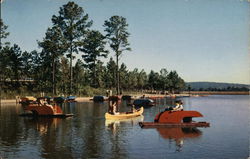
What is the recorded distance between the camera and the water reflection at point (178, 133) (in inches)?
815

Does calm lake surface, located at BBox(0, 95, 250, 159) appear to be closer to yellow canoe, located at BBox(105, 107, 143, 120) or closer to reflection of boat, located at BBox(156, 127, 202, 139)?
reflection of boat, located at BBox(156, 127, 202, 139)

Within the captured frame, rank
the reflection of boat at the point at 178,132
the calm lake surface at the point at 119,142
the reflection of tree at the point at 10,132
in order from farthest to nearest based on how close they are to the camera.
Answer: the reflection of boat at the point at 178,132 < the reflection of tree at the point at 10,132 < the calm lake surface at the point at 119,142

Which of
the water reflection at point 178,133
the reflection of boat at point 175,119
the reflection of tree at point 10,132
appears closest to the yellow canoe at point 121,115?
the reflection of boat at point 175,119

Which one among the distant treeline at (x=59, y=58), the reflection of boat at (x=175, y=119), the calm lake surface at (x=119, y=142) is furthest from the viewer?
the distant treeline at (x=59, y=58)

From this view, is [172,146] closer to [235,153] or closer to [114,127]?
[235,153]

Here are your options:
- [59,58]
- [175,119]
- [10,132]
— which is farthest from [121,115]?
[59,58]

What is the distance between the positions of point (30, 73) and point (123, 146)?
2538 inches

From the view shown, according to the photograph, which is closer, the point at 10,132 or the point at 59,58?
the point at 10,132

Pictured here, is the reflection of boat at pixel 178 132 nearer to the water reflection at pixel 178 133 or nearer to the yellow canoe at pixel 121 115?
the water reflection at pixel 178 133

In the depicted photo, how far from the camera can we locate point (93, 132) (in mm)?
24203

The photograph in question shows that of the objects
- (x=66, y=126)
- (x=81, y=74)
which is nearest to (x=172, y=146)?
(x=66, y=126)

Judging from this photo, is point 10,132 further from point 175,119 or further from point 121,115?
point 175,119

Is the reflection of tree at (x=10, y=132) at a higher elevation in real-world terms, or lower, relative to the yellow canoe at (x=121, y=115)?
lower

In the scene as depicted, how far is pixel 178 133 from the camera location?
2327 centimetres
